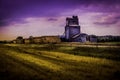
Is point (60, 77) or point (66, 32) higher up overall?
point (66, 32)

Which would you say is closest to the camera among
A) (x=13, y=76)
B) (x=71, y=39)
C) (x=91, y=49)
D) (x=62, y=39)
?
(x=13, y=76)

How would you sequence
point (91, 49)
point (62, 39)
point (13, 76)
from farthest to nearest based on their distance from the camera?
point (62, 39) < point (91, 49) < point (13, 76)

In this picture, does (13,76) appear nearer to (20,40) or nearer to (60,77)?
(60,77)

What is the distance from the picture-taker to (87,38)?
75062 millimetres

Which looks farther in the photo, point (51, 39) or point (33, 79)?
point (51, 39)

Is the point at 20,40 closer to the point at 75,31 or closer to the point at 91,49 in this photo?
the point at 75,31

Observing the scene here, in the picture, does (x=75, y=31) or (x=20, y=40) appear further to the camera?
(x=20, y=40)

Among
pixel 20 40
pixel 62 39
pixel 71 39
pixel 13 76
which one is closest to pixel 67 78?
pixel 13 76

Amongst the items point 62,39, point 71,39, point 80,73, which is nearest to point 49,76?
point 80,73

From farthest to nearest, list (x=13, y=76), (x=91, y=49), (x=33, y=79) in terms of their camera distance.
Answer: (x=91, y=49), (x=13, y=76), (x=33, y=79)

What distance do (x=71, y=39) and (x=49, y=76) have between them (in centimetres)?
5904

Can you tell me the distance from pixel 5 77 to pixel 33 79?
2.17m

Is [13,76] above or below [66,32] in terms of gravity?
below

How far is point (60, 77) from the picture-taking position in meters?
13.9
